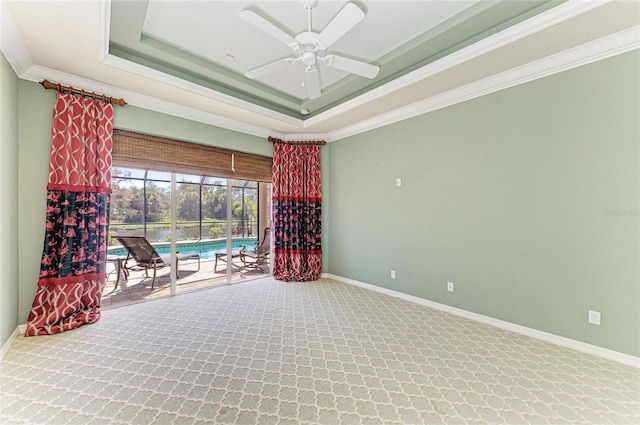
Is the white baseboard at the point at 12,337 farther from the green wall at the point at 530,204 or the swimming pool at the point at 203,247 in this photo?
the green wall at the point at 530,204

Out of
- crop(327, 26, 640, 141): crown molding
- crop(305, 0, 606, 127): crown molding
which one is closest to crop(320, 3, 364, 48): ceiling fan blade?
crop(305, 0, 606, 127): crown molding

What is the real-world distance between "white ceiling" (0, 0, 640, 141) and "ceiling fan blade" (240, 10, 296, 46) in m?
0.46

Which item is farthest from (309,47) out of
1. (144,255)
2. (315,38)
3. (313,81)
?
(144,255)

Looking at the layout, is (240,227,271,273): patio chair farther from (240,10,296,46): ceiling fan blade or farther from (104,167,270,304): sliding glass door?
(240,10,296,46): ceiling fan blade

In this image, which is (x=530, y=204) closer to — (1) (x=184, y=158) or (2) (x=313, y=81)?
(2) (x=313, y=81)

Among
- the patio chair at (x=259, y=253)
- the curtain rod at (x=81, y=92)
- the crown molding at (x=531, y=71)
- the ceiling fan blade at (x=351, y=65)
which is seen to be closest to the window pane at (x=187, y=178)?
the curtain rod at (x=81, y=92)

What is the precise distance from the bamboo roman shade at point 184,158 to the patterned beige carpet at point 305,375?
6.58 feet

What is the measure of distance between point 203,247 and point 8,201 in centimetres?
264

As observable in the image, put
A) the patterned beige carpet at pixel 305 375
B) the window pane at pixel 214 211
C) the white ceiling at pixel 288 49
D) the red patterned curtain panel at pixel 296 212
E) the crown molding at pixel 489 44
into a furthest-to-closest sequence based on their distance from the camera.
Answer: the red patterned curtain panel at pixel 296 212 → the window pane at pixel 214 211 → the white ceiling at pixel 288 49 → the crown molding at pixel 489 44 → the patterned beige carpet at pixel 305 375

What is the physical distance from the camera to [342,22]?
1.87 m

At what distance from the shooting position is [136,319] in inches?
122

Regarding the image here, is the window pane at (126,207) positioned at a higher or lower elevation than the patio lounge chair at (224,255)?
higher

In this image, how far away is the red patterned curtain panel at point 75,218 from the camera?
278cm

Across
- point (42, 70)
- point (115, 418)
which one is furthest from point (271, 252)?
point (42, 70)
